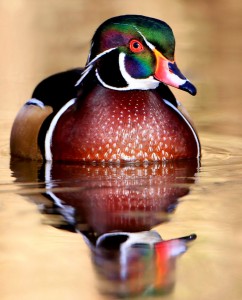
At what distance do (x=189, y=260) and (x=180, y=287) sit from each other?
1.40 ft

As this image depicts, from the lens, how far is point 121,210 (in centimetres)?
621

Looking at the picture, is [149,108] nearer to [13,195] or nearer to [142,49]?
[142,49]

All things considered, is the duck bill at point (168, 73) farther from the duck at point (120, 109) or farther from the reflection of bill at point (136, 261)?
the reflection of bill at point (136, 261)

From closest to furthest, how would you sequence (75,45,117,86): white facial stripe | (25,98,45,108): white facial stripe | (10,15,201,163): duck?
(10,15,201,163): duck → (75,45,117,86): white facial stripe → (25,98,45,108): white facial stripe

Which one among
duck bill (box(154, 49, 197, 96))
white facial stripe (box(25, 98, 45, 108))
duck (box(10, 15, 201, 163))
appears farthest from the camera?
white facial stripe (box(25, 98, 45, 108))

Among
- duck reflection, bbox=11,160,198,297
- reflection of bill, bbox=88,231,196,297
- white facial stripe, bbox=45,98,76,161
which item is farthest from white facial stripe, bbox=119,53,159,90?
reflection of bill, bbox=88,231,196,297

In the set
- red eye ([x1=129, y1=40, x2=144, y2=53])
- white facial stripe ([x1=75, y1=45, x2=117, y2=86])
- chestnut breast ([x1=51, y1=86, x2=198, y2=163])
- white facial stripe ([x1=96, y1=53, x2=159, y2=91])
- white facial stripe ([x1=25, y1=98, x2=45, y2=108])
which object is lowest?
chestnut breast ([x1=51, y1=86, x2=198, y2=163])

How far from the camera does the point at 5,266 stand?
515cm

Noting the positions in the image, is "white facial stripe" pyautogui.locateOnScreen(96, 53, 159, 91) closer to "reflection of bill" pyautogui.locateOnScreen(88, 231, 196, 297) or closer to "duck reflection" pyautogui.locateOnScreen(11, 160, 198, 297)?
"duck reflection" pyautogui.locateOnScreen(11, 160, 198, 297)

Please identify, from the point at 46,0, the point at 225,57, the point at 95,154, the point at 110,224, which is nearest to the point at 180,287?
the point at 110,224

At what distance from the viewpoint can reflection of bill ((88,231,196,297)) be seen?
4812 millimetres

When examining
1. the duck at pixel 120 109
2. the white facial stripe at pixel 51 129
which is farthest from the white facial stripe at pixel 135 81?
the white facial stripe at pixel 51 129

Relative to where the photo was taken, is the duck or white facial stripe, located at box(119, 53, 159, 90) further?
white facial stripe, located at box(119, 53, 159, 90)

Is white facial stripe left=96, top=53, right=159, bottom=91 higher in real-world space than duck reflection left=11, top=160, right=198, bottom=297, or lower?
higher
